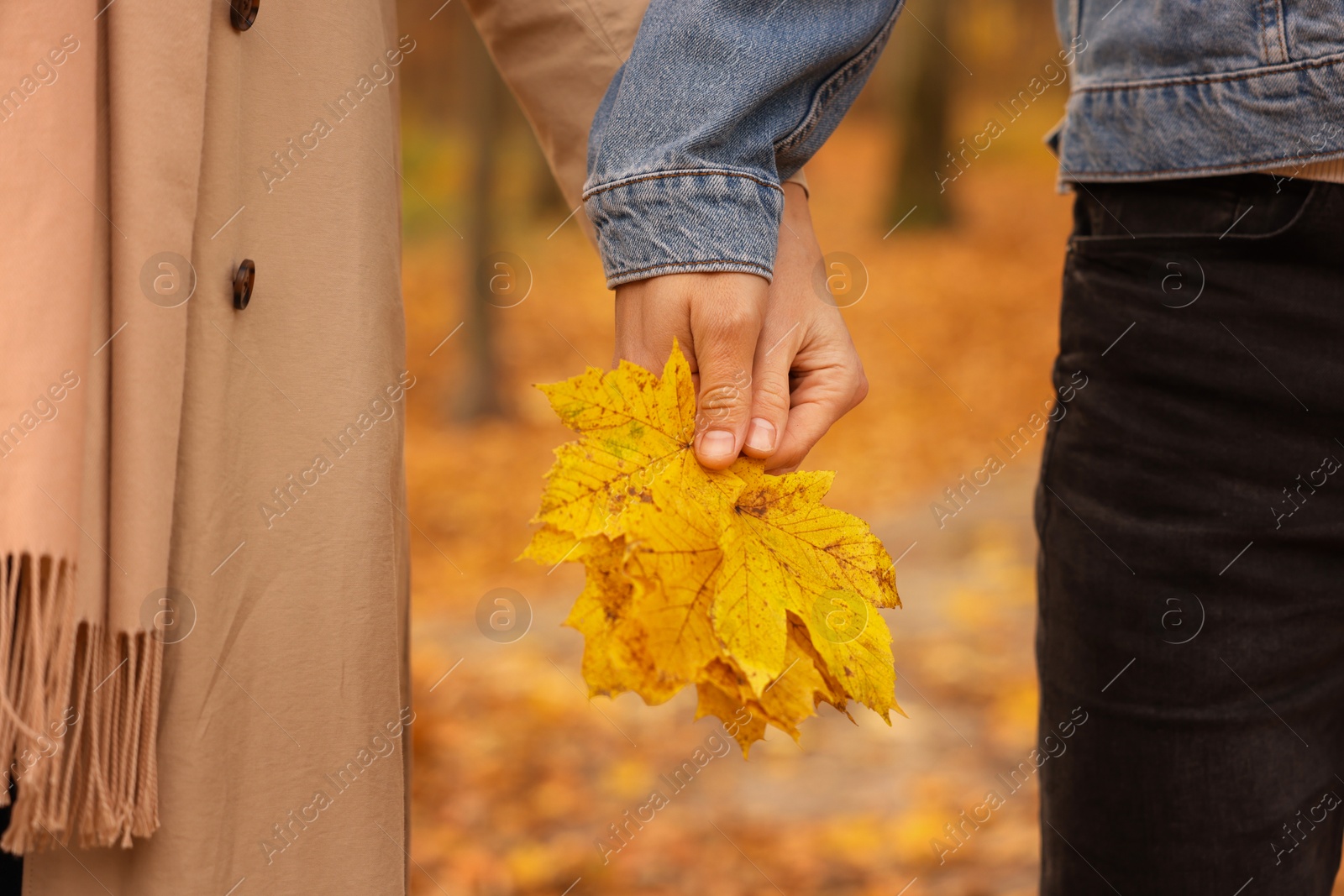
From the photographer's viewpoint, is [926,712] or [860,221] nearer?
[926,712]

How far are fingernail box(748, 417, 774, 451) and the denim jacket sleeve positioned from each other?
16 centimetres

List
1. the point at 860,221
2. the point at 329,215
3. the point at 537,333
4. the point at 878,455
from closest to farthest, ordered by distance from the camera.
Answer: the point at 329,215, the point at 878,455, the point at 537,333, the point at 860,221

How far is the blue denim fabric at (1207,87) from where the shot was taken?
119cm

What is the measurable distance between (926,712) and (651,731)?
3.08 feet

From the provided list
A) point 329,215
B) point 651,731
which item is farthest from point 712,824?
point 329,215

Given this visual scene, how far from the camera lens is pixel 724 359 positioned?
1106 mm

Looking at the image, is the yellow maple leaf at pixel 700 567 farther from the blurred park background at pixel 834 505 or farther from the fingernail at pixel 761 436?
the blurred park background at pixel 834 505

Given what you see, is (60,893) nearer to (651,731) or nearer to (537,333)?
(651,731)

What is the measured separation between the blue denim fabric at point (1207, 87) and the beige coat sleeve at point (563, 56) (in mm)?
439

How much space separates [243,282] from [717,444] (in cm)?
51

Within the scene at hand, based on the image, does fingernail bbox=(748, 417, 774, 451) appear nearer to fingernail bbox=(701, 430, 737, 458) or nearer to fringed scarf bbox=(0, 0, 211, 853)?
fingernail bbox=(701, 430, 737, 458)

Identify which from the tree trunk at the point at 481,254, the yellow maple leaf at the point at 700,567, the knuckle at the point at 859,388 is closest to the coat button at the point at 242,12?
the yellow maple leaf at the point at 700,567

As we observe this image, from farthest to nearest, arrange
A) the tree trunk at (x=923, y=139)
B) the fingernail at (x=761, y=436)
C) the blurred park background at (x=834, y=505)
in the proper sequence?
the tree trunk at (x=923, y=139)
the blurred park background at (x=834, y=505)
the fingernail at (x=761, y=436)

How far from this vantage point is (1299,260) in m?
1.23
